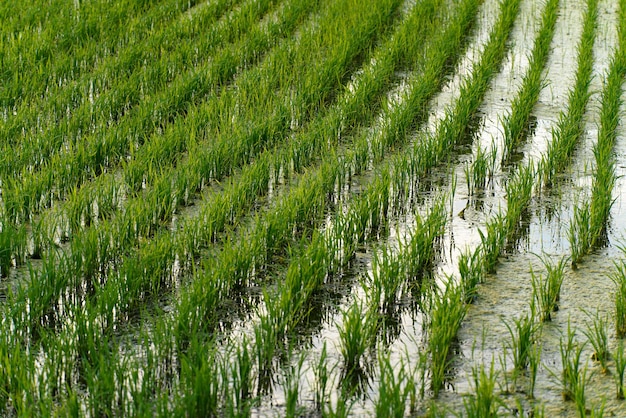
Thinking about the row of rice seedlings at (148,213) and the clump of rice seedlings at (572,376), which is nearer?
the clump of rice seedlings at (572,376)

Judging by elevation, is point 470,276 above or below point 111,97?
below

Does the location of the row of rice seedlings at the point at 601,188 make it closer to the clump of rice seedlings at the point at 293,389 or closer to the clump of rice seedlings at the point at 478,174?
the clump of rice seedlings at the point at 478,174

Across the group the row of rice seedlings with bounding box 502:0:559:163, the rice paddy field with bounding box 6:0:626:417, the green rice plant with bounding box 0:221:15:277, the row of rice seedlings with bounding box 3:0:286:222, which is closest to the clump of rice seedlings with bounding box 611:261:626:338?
the rice paddy field with bounding box 6:0:626:417

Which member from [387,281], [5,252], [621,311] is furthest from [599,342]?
[5,252]

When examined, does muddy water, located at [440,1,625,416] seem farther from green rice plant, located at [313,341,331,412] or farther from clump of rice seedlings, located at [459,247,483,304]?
green rice plant, located at [313,341,331,412]

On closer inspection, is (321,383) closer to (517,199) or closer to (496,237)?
(496,237)

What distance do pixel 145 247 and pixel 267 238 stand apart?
42 centimetres

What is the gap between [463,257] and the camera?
311 centimetres

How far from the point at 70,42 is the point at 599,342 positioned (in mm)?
4299

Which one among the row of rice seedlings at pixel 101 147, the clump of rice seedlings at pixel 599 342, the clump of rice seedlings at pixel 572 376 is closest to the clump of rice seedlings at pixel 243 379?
the clump of rice seedlings at pixel 572 376

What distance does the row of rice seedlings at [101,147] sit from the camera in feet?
12.0

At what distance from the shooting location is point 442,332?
2.63 m

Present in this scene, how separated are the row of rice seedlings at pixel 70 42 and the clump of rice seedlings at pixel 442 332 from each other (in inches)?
106

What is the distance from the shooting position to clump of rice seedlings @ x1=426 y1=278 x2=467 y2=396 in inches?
100
